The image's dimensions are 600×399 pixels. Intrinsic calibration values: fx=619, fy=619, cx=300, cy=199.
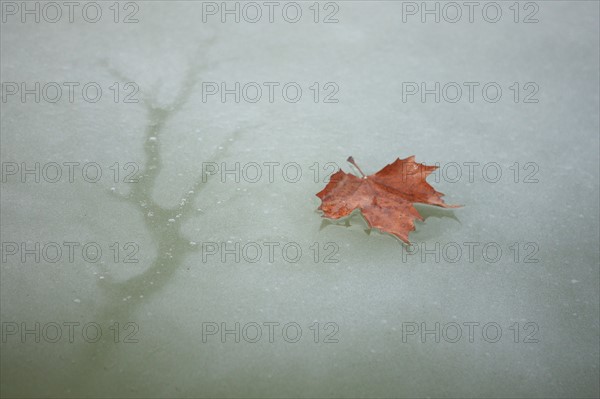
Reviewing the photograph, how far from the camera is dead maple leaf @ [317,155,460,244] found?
1342 millimetres

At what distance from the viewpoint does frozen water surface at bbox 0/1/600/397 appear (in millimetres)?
1074

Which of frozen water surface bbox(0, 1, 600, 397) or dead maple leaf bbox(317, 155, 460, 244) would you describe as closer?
frozen water surface bbox(0, 1, 600, 397)

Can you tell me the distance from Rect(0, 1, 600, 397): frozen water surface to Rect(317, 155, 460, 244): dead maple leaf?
37mm

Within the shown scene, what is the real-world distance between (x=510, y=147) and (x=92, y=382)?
116cm

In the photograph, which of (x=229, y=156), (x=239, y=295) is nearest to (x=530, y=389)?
(x=239, y=295)

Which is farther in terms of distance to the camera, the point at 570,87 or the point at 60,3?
the point at 60,3

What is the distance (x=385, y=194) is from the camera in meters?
1.38

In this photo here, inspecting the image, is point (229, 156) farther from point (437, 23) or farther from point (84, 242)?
point (437, 23)

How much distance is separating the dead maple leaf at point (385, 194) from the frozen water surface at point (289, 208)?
4 cm

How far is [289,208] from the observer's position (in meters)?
1.38

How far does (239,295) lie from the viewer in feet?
3.88

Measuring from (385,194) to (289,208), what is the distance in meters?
0.22

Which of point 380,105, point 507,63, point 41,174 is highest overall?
point 507,63

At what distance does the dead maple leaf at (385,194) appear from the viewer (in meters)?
1.34
